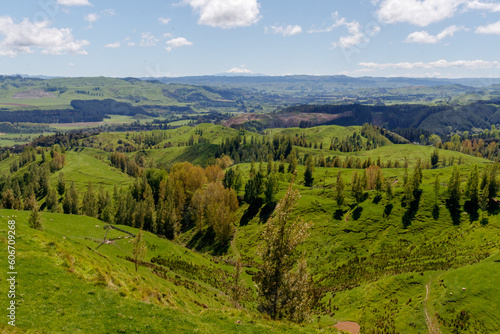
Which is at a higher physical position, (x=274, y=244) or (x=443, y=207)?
(x=274, y=244)

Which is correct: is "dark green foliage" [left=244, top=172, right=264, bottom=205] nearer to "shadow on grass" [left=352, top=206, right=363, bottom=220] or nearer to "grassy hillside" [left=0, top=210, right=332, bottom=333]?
"shadow on grass" [left=352, top=206, right=363, bottom=220]

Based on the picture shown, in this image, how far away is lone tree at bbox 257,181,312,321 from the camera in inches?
1266

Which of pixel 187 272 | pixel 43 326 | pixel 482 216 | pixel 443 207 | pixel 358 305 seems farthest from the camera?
pixel 443 207

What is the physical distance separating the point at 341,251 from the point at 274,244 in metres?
82.3

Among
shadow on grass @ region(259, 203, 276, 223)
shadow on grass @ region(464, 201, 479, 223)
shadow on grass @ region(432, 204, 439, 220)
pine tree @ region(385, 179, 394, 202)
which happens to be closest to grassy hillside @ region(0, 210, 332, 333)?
shadow on grass @ region(432, 204, 439, 220)

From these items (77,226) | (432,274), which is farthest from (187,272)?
(432,274)

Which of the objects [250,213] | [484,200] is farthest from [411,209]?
[250,213]

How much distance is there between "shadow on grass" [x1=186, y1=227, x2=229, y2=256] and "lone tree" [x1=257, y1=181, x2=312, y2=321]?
9375 cm

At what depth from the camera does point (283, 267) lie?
3262cm

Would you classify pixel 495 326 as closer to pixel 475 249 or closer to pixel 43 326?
pixel 475 249

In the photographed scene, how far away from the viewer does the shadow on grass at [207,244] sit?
12619 centimetres

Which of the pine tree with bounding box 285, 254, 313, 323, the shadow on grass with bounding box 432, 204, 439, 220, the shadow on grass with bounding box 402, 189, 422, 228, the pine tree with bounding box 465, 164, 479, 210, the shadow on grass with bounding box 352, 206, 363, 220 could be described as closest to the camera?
the pine tree with bounding box 285, 254, 313, 323

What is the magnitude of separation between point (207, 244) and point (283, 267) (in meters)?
105

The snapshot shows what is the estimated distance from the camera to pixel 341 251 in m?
105
